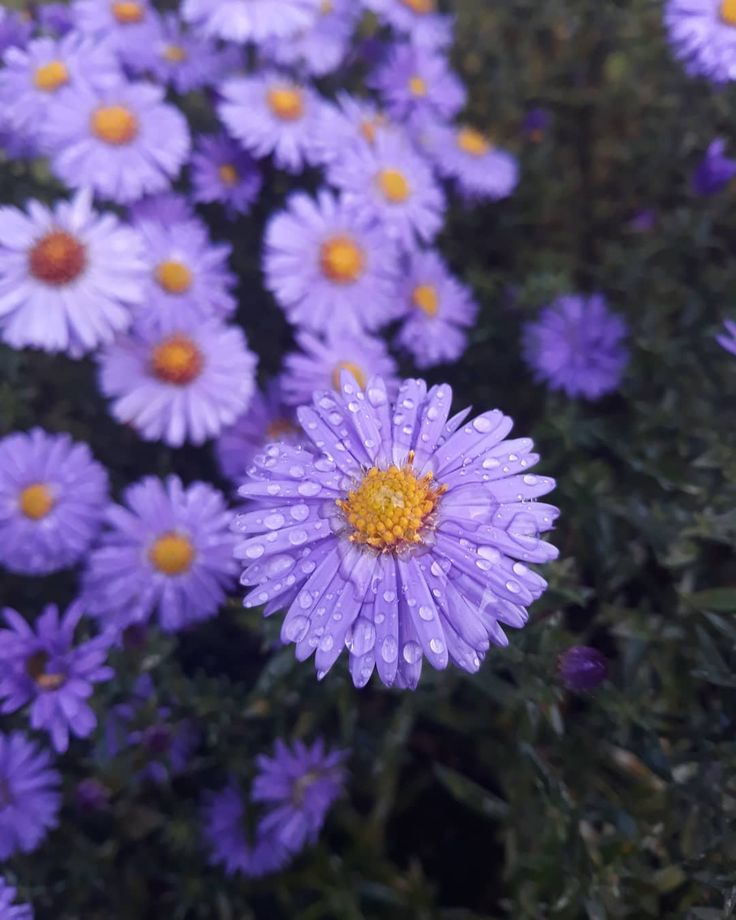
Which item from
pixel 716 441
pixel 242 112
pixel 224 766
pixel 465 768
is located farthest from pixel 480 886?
pixel 242 112

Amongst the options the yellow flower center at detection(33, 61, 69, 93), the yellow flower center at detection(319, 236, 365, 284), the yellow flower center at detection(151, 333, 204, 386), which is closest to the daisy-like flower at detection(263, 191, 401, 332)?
the yellow flower center at detection(319, 236, 365, 284)

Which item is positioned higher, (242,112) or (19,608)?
(242,112)

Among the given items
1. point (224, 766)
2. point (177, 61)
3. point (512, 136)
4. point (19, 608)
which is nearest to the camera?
point (224, 766)

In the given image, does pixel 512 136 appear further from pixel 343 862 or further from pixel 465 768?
pixel 343 862

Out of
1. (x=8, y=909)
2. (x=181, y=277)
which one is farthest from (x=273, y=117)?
(x=8, y=909)

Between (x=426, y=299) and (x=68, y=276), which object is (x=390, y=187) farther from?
(x=68, y=276)

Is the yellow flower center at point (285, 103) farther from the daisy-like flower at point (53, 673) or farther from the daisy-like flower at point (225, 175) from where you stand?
the daisy-like flower at point (53, 673)

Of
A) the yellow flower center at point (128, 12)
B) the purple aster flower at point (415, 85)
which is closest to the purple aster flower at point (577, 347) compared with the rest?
the purple aster flower at point (415, 85)

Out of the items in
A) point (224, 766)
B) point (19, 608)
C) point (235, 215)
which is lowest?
point (224, 766)
